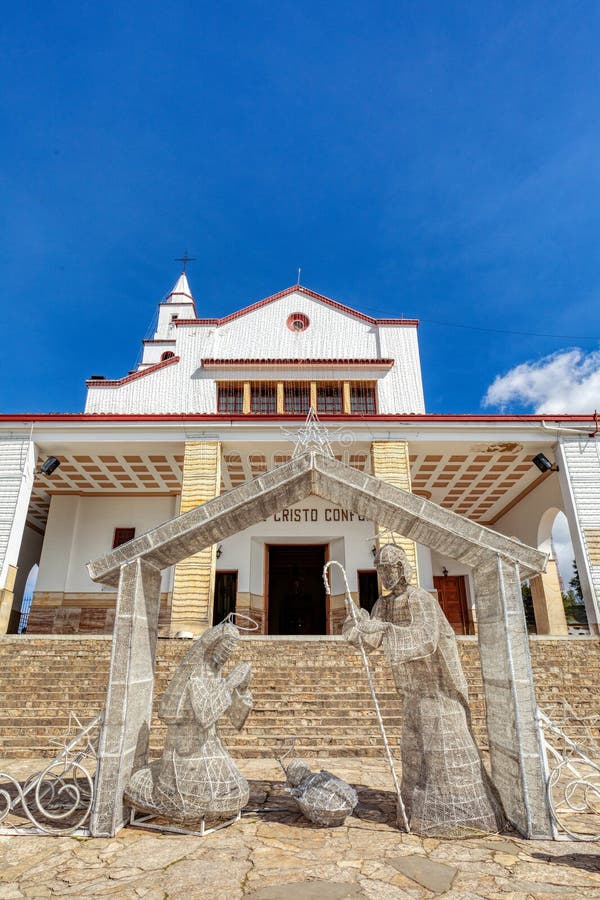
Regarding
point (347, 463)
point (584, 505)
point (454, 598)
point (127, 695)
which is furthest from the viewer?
point (454, 598)

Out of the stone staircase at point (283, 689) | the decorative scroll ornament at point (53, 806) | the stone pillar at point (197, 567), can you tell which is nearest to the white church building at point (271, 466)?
the stone pillar at point (197, 567)

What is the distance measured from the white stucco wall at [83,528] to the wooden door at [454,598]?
8.98m

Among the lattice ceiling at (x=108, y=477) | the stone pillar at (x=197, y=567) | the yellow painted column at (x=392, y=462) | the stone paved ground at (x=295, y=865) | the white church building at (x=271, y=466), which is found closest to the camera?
the stone paved ground at (x=295, y=865)

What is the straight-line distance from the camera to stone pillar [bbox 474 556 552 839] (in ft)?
11.9

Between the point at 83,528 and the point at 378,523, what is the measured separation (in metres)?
13.7

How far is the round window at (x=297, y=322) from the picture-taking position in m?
16.9

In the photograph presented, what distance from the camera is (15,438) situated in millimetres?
11852

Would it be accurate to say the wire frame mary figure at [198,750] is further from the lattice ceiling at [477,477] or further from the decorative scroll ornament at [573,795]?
the lattice ceiling at [477,477]

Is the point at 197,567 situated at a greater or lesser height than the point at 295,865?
greater

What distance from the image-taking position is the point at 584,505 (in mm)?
11492

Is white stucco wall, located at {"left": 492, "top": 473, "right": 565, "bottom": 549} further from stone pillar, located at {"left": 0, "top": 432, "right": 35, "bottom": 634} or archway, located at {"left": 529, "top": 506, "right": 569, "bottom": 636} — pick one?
stone pillar, located at {"left": 0, "top": 432, "right": 35, "bottom": 634}

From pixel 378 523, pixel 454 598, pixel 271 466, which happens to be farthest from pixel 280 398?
pixel 378 523

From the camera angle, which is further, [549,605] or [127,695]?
[549,605]

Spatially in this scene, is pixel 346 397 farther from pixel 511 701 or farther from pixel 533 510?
pixel 511 701
